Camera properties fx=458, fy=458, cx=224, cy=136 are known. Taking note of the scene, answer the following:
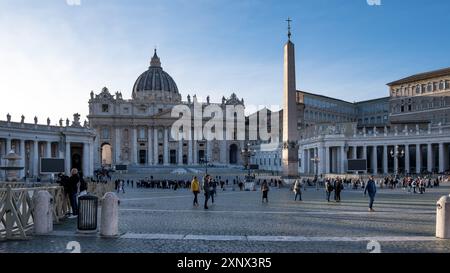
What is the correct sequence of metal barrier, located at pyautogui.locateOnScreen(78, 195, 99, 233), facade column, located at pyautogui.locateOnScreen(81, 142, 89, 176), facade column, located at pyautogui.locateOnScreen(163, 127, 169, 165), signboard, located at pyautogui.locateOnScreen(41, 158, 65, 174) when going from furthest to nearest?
facade column, located at pyautogui.locateOnScreen(163, 127, 169, 165) < facade column, located at pyautogui.locateOnScreen(81, 142, 89, 176) < signboard, located at pyautogui.locateOnScreen(41, 158, 65, 174) < metal barrier, located at pyautogui.locateOnScreen(78, 195, 99, 233)

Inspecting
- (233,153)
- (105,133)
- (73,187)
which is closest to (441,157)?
(73,187)

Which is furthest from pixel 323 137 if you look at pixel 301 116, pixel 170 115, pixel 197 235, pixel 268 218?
pixel 197 235

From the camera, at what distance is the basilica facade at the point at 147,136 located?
328 feet

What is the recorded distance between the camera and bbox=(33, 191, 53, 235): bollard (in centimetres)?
1088

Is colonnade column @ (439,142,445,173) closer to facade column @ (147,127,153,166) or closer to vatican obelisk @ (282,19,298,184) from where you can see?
vatican obelisk @ (282,19,298,184)

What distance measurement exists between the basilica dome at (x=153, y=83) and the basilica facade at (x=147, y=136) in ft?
38.3

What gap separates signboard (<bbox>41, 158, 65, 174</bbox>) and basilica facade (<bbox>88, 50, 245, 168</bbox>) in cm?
5086

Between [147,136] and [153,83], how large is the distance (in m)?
23.1

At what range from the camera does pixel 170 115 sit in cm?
10112

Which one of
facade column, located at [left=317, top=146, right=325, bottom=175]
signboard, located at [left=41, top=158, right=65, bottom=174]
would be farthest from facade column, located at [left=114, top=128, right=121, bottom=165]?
signboard, located at [left=41, top=158, right=65, bottom=174]

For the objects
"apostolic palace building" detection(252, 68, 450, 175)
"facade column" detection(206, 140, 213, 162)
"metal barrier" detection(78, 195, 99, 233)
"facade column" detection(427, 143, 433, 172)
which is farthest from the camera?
"facade column" detection(206, 140, 213, 162)

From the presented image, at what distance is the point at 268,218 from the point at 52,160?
35355 mm

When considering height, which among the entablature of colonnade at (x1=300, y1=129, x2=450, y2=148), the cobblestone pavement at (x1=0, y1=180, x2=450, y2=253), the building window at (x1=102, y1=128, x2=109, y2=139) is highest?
the building window at (x1=102, y1=128, x2=109, y2=139)

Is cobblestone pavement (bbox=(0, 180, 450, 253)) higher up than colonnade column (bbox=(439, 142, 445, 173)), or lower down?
lower down
